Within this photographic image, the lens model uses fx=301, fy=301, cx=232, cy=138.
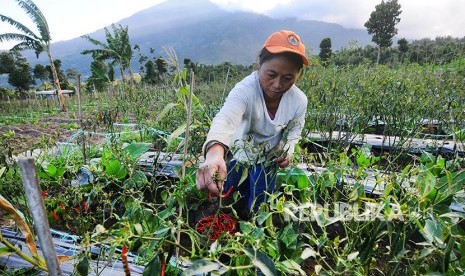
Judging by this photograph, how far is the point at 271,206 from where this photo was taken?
726 mm

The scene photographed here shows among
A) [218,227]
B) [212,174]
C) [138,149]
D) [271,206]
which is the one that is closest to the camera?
[271,206]

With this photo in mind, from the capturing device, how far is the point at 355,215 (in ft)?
2.12

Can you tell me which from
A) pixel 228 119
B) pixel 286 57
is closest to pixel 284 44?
pixel 286 57

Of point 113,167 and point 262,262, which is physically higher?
point 262,262

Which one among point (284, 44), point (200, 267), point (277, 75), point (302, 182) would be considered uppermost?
point (284, 44)

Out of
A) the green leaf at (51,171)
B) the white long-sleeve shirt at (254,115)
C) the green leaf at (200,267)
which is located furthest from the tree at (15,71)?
the green leaf at (200,267)

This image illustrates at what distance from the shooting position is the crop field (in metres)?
0.63

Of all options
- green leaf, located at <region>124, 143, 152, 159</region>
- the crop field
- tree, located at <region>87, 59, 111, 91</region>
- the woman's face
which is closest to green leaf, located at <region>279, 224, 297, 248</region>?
the crop field

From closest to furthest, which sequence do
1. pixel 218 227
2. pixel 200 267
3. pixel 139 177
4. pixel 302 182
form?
pixel 200 267
pixel 218 227
pixel 139 177
pixel 302 182

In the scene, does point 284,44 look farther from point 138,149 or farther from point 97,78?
point 97,78

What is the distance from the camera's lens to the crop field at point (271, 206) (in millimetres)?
625

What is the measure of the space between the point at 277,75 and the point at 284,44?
0.15 m

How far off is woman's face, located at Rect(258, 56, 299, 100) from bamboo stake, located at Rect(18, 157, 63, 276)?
1.18 metres

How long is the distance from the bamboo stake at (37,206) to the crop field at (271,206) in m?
0.06
